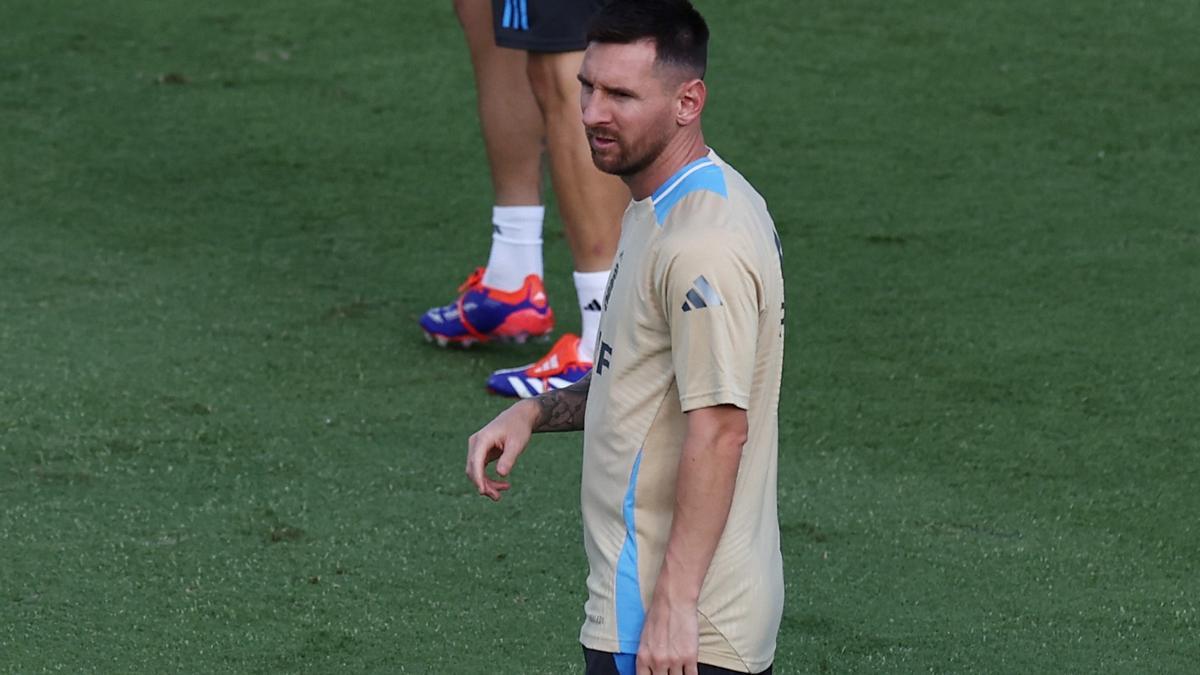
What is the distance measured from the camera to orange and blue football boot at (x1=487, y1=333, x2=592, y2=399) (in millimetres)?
4141

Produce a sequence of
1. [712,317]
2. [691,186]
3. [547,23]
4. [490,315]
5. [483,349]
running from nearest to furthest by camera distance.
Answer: [712,317] < [691,186] < [547,23] < [490,315] < [483,349]

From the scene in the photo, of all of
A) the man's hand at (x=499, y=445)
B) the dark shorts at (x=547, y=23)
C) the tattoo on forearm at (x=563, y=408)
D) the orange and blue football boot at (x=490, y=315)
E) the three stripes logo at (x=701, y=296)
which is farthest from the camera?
the orange and blue football boot at (x=490, y=315)

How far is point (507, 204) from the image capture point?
4.44 meters

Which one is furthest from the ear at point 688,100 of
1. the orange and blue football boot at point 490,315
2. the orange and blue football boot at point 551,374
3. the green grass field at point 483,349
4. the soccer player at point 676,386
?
the orange and blue football boot at point 490,315

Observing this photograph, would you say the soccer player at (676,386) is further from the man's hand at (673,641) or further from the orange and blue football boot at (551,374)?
the orange and blue football boot at (551,374)

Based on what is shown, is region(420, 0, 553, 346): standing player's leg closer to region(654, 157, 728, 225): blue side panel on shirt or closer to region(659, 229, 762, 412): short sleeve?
region(654, 157, 728, 225): blue side panel on shirt

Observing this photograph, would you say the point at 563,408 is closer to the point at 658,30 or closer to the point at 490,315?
the point at 658,30

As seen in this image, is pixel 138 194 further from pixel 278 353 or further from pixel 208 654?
pixel 208 654

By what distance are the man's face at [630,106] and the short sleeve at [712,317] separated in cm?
17

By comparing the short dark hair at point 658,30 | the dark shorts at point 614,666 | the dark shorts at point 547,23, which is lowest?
the dark shorts at point 614,666

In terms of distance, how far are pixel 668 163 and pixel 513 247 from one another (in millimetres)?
2333

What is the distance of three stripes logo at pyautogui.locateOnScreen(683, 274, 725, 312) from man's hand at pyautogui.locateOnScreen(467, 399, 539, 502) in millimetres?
367

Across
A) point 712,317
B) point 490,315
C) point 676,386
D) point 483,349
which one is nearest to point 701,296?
point 712,317

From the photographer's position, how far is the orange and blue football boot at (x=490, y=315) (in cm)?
438
